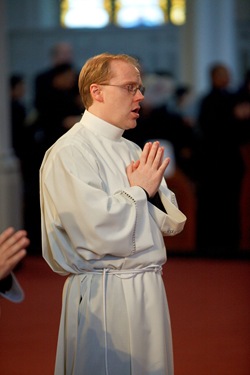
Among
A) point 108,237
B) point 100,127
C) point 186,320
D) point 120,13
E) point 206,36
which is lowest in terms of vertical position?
point 186,320

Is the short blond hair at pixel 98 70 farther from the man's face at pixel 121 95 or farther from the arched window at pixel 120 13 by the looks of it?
the arched window at pixel 120 13

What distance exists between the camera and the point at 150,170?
15.1ft

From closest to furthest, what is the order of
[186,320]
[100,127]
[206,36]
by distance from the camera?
1. [100,127]
2. [186,320]
3. [206,36]

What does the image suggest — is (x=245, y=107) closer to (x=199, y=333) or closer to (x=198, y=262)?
(x=198, y=262)

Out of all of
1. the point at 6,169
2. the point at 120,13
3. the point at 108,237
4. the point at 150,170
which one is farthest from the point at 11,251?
the point at 120,13

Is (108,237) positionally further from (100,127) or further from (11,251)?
(11,251)

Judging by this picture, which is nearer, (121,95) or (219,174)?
(121,95)

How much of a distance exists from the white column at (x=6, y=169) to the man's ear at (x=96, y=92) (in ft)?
19.6

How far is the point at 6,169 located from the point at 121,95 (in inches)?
243

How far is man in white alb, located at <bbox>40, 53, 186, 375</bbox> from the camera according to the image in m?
4.47

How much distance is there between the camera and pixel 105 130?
4.72 meters

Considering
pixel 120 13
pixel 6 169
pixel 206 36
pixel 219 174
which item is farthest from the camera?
pixel 120 13

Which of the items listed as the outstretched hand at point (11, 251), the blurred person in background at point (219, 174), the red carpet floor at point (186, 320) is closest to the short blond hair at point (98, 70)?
the outstretched hand at point (11, 251)

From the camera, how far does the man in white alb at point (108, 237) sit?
447cm
